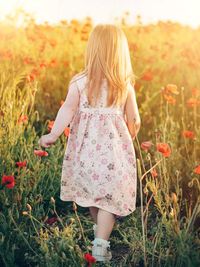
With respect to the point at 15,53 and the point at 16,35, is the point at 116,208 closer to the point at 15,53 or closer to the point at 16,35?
the point at 15,53

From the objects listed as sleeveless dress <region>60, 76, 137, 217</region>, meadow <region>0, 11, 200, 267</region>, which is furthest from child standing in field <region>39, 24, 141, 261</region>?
meadow <region>0, 11, 200, 267</region>

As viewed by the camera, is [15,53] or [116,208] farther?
[15,53]

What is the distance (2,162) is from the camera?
3.52 meters

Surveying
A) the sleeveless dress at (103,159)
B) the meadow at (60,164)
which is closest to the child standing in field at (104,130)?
the sleeveless dress at (103,159)

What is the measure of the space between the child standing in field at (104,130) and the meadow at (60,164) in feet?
0.42

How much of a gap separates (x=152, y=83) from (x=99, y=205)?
2161 millimetres

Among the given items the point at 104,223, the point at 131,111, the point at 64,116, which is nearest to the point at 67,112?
the point at 64,116

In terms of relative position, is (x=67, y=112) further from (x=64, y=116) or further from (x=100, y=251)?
(x=100, y=251)

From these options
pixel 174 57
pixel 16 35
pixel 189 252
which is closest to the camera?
pixel 189 252

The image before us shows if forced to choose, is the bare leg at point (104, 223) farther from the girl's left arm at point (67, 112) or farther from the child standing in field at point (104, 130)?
the girl's left arm at point (67, 112)

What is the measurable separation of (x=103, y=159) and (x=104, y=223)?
10.9 inches

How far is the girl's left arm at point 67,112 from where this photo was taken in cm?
318

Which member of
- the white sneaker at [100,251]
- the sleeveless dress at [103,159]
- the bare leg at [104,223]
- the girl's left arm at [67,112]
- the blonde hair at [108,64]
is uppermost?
the blonde hair at [108,64]

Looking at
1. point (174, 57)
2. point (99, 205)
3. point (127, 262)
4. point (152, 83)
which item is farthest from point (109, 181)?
point (174, 57)
